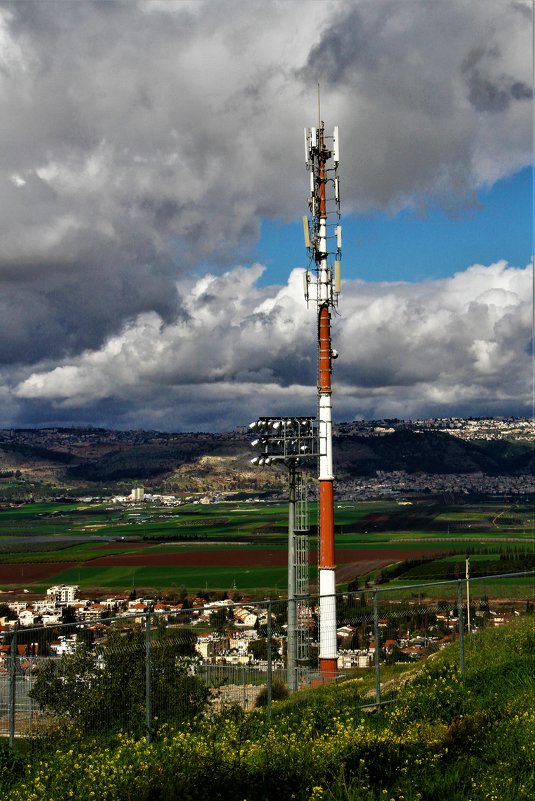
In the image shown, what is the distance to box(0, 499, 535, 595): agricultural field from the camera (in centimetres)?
10000

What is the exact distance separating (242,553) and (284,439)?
94.3 metres

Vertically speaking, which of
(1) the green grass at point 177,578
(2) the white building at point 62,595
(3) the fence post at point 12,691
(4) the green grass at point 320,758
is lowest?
(1) the green grass at point 177,578

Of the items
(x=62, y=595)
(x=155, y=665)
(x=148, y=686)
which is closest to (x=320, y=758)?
(x=148, y=686)

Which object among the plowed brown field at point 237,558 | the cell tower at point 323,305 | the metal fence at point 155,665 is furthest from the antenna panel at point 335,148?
the plowed brown field at point 237,558

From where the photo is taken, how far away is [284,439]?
123 feet

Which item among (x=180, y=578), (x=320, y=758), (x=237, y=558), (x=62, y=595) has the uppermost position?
(x=320, y=758)

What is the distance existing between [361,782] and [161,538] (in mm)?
163795

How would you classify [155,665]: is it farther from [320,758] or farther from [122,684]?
[320,758]

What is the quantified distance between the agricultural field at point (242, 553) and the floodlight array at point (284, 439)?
31.9 meters

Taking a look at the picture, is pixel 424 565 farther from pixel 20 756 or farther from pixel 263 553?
pixel 20 756

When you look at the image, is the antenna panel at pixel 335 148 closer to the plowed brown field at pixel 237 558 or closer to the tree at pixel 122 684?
the tree at pixel 122 684

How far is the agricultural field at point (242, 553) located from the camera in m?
100

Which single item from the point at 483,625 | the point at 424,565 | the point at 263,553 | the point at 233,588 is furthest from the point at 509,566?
the point at 483,625

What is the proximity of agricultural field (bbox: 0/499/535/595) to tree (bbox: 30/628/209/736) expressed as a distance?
5288 cm
